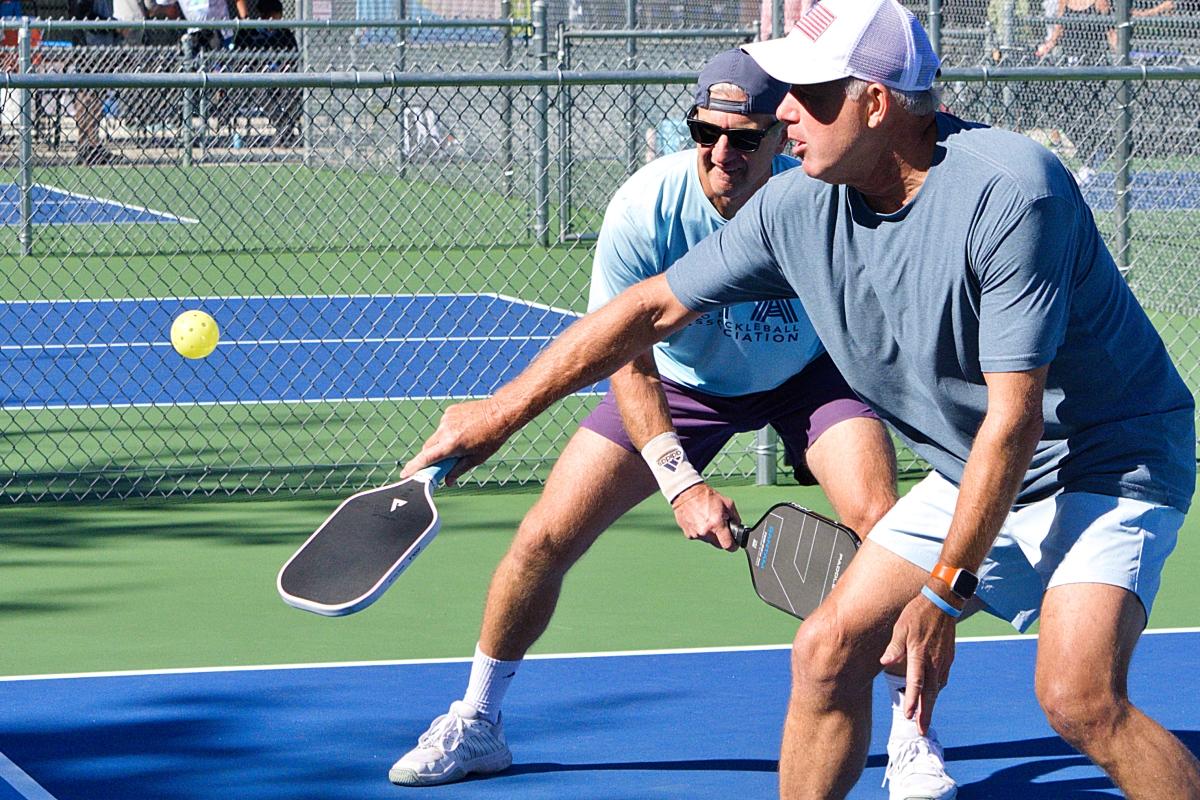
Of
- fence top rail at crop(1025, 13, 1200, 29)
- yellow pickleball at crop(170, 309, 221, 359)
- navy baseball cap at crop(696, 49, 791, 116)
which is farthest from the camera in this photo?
fence top rail at crop(1025, 13, 1200, 29)

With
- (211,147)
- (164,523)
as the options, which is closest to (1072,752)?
(164,523)

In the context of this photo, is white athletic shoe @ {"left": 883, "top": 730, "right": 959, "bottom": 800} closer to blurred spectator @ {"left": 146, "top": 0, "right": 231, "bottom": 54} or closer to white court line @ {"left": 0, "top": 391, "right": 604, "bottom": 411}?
white court line @ {"left": 0, "top": 391, "right": 604, "bottom": 411}

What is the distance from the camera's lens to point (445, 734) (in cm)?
514

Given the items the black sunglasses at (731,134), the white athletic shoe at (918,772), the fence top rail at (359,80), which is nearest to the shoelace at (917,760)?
the white athletic shoe at (918,772)

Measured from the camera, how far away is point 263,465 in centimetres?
892

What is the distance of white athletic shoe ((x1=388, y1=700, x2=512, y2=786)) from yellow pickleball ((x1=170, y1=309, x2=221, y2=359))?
5737 mm

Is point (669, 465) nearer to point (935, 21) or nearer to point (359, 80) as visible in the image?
point (359, 80)

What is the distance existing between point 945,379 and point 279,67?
61.3 ft

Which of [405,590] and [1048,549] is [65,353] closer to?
[405,590]

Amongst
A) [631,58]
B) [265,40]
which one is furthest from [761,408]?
[265,40]

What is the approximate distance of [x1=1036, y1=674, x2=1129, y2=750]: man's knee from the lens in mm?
3793

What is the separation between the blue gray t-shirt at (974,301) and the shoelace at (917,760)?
102 centimetres

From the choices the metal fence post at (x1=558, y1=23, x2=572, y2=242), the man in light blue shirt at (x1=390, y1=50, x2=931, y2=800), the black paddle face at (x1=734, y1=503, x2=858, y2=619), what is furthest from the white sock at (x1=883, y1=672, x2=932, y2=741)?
the metal fence post at (x1=558, y1=23, x2=572, y2=242)

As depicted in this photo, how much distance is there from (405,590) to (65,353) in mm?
5533
